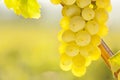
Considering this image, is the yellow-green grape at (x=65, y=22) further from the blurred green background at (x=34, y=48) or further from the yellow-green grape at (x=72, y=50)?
the blurred green background at (x=34, y=48)

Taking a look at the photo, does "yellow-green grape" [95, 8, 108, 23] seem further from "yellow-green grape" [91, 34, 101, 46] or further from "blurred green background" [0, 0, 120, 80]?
"blurred green background" [0, 0, 120, 80]

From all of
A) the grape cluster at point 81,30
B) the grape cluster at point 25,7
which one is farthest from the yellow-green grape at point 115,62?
the grape cluster at point 25,7

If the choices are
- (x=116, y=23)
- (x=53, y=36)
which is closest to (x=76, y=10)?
(x=116, y=23)

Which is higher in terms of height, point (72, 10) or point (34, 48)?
point (34, 48)

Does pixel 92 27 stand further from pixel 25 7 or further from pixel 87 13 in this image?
pixel 25 7

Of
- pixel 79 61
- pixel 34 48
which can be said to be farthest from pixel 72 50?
pixel 34 48

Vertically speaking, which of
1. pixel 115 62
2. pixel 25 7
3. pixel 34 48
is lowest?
pixel 115 62

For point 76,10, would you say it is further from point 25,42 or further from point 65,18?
point 25,42
